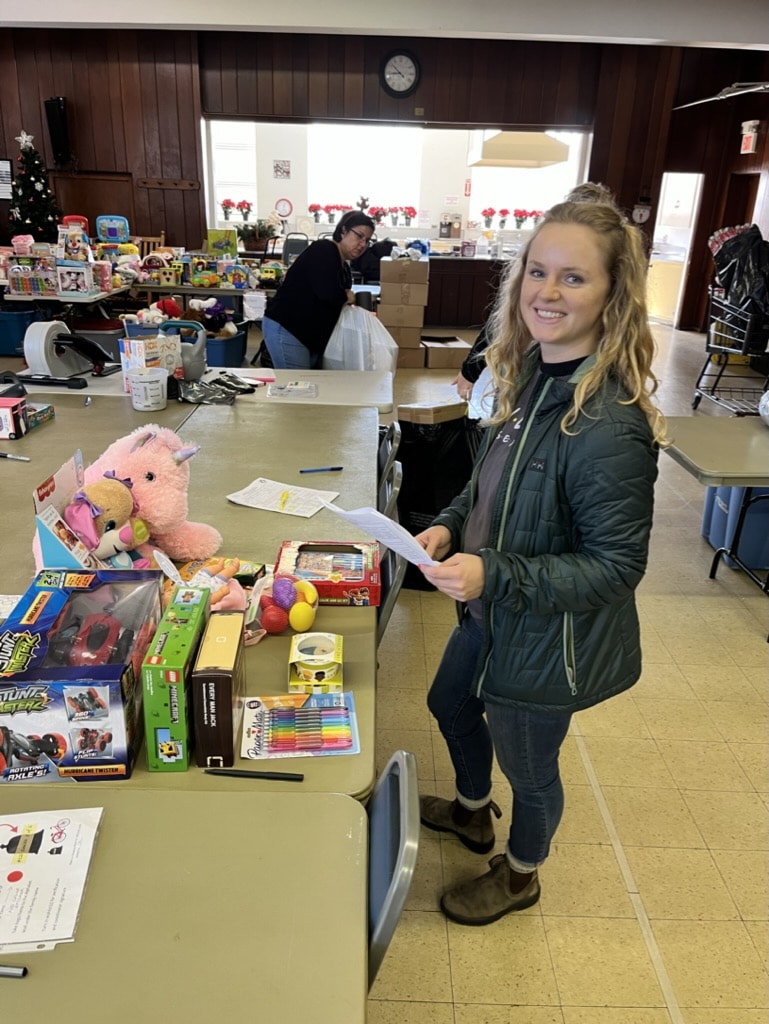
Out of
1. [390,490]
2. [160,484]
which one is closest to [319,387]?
[390,490]

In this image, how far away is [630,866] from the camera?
73.3 inches

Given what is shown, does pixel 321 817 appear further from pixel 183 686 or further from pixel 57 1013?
pixel 57 1013

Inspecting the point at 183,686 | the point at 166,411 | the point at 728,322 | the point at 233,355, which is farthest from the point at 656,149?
the point at 183,686

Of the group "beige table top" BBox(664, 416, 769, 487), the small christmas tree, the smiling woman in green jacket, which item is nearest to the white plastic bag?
"beige table top" BBox(664, 416, 769, 487)

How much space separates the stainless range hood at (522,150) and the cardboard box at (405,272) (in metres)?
2.15

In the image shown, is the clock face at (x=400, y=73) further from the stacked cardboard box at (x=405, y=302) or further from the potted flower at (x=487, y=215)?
the stacked cardboard box at (x=405, y=302)

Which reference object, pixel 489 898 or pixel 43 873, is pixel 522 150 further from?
pixel 43 873

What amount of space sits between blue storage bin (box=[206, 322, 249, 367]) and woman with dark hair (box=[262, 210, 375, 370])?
47.2 inches

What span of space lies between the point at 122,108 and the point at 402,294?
165 inches

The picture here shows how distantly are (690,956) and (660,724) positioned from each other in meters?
0.83

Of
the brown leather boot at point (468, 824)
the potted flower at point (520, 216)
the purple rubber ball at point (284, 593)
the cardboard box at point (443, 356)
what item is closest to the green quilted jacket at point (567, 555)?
the purple rubber ball at point (284, 593)

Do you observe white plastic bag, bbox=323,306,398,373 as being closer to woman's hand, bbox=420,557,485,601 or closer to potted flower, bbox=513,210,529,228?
woman's hand, bbox=420,557,485,601

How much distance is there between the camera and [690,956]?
1639 millimetres

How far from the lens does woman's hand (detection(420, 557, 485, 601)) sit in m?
1.20
